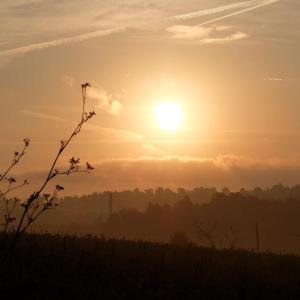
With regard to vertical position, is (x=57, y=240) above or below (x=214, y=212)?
below

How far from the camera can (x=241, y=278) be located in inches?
864

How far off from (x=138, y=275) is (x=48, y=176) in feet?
46.9

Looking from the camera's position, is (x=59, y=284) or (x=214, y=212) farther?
(x=214, y=212)

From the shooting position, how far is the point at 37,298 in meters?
17.2

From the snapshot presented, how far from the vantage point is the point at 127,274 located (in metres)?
20.4

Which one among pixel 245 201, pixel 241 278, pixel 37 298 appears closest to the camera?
pixel 37 298

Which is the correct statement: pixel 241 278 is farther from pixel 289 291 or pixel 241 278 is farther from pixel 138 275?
pixel 138 275

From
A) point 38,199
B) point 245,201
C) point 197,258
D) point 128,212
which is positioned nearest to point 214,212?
point 245,201

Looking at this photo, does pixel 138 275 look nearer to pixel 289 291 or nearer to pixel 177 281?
pixel 177 281

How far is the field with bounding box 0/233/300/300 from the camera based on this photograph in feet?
60.1

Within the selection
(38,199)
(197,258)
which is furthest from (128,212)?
(38,199)

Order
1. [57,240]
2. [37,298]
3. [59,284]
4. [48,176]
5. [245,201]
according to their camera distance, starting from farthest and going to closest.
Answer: [245,201] < [57,240] < [59,284] < [37,298] < [48,176]

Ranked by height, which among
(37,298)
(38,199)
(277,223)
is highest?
(277,223)

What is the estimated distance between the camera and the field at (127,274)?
18.3 meters
